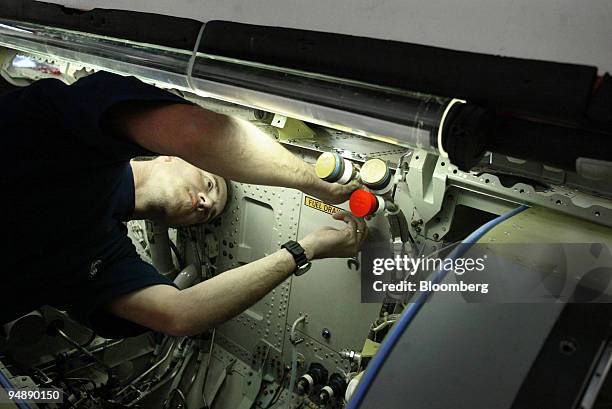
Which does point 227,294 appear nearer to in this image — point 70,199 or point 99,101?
point 70,199

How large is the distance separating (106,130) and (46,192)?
61cm

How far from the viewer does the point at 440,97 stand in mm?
972

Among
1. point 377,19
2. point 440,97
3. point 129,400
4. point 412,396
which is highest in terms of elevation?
point 377,19

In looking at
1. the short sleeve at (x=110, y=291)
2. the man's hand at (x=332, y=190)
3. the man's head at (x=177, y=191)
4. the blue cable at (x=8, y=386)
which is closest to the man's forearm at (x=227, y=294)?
the short sleeve at (x=110, y=291)

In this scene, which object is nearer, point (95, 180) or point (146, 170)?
point (95, 180)

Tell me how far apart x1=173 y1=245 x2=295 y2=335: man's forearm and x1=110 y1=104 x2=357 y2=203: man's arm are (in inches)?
31.0

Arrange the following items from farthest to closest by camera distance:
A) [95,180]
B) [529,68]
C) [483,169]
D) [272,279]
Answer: [272,279]
[95,180]
[483,169]
[529,68]

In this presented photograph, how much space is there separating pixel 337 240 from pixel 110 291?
115cm

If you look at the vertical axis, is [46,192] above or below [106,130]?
below

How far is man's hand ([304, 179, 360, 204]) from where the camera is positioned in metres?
1.88

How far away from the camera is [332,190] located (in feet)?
6.49

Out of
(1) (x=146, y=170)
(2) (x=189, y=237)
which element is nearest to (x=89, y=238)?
(1) (x=146, y=170)

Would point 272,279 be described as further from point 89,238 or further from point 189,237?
point 189,237

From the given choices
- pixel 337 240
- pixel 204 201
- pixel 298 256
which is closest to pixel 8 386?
pixel 204 201
